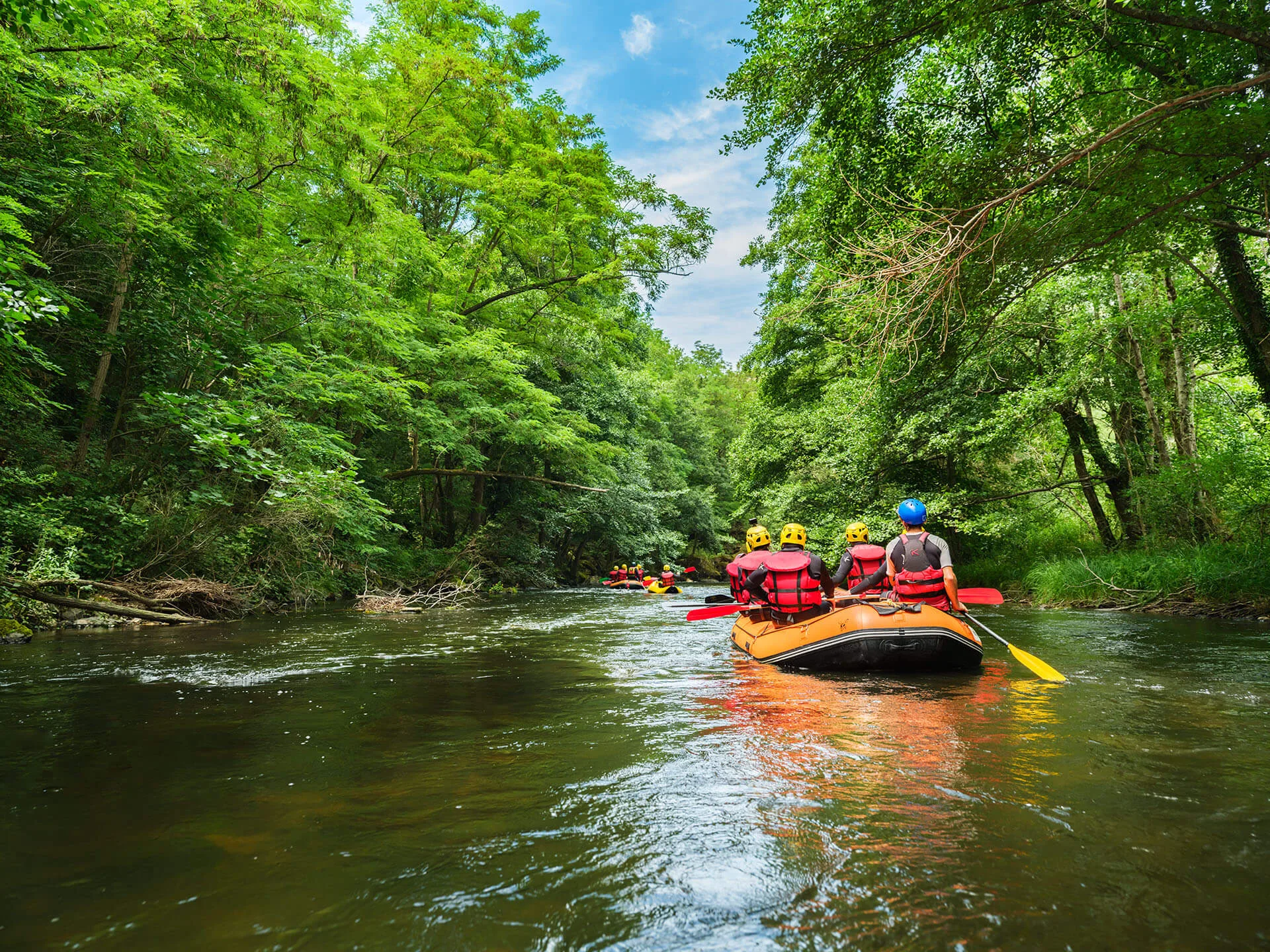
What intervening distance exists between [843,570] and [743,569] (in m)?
1.17

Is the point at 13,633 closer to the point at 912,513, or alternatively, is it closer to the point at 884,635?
the point at 884,635

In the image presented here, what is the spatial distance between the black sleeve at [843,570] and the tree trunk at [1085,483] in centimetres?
813

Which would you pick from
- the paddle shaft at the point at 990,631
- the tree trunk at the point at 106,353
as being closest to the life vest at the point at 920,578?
the paddle shaft at the point at 990,631

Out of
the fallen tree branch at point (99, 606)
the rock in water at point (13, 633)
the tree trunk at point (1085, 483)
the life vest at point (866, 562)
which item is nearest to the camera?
the rock in water at point (13, 633)

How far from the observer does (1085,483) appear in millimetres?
13469

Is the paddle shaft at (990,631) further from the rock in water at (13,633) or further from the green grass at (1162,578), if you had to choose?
the rock in water at (13,633)

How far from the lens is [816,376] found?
2122cm

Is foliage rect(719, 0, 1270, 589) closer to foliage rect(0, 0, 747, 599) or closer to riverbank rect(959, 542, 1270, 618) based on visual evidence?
riverbank rect(959, 542, 1270, 618)

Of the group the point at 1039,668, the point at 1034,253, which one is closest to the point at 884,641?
the point at 1039,668

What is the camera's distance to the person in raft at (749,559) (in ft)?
24.7

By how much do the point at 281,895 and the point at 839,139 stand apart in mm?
8467

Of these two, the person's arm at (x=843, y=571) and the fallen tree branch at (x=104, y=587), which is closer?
the person's arm at (x=843, y=571)

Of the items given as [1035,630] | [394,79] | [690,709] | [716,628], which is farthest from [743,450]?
[690,709]

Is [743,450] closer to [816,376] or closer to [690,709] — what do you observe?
[816,376]
